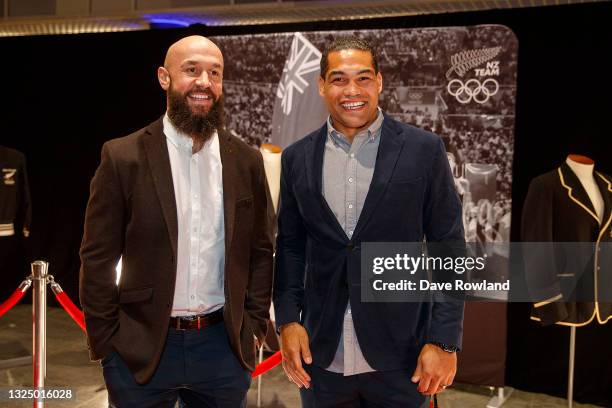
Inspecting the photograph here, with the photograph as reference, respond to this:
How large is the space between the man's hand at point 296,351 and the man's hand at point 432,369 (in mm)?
328

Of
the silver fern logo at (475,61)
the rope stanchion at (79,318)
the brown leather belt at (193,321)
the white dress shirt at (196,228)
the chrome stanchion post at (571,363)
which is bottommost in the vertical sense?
the chrome stanchion post at (571,363)

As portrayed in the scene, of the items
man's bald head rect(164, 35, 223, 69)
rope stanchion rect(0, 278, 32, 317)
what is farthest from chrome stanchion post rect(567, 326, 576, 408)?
rope stanchion rect(0, 278, 32, 317)

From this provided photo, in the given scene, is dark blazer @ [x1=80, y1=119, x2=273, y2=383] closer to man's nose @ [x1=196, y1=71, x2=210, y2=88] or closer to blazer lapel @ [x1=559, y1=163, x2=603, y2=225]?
man's nose @ [x1=196, y1=71, x2=210, y2=88]

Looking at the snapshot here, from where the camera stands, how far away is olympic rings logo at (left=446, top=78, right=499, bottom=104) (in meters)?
4.50

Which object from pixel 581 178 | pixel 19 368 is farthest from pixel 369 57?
pixel 19 368

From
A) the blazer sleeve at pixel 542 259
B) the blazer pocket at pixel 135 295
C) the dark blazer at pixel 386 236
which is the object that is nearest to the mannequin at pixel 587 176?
the blazer sleeve at pixel 542 259

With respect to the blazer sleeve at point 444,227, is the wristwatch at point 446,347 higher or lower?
lower

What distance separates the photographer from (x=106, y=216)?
205 cm

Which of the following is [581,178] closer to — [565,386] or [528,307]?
[528,307]

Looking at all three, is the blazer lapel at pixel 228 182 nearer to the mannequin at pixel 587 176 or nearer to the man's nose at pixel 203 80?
the man's nose at pixel 203 80

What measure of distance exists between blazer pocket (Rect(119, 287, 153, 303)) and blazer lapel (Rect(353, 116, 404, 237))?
0.67 m

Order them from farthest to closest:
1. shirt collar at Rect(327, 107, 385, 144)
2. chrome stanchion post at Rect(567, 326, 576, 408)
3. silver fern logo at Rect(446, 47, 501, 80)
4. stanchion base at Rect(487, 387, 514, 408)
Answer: stanchion base at Rect(487, 387, 514, 408) → silver fern logo at Rect(446, 47, 501, 80) → chrome stanchion post at Rect(567, 326, 576, 408) → shirt collar at Rect(327, 107, 385, 144)

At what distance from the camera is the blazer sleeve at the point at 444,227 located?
1.94m

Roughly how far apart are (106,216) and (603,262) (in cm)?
337
